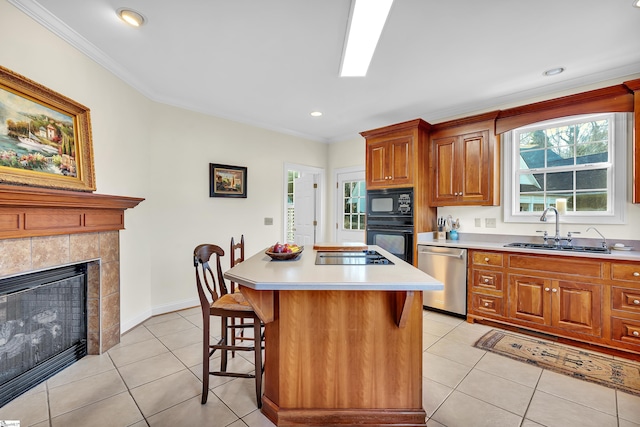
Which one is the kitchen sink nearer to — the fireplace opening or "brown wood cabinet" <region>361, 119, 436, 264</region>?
"brown wood cabinet" <region>361, 119, 436, 264</region>

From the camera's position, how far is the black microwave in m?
3.74

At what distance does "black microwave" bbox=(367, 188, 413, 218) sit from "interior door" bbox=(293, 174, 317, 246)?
1.53 metres

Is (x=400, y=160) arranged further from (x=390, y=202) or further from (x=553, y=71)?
(x=553, y=71)

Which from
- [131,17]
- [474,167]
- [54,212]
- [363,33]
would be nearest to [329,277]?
[363,33]

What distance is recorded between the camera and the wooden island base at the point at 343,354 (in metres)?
1.65

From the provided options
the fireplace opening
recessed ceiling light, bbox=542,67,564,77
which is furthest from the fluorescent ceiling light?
the fireplace opening

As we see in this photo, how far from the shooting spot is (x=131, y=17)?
6.71 ft

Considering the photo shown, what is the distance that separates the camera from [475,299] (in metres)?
3.23

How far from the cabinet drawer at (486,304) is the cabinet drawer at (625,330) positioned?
2.76ft

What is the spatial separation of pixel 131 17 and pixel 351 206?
12.7ft

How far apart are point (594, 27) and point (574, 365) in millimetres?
2605

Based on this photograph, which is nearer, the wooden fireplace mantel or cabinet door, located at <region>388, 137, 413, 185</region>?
the wooden fireplace mantel

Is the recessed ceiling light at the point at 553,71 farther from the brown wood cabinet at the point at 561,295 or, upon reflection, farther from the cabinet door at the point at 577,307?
the cabinet door at the point at 577,307

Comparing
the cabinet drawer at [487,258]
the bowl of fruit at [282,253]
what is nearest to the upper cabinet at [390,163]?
the cabinet drawer at [487,258]
